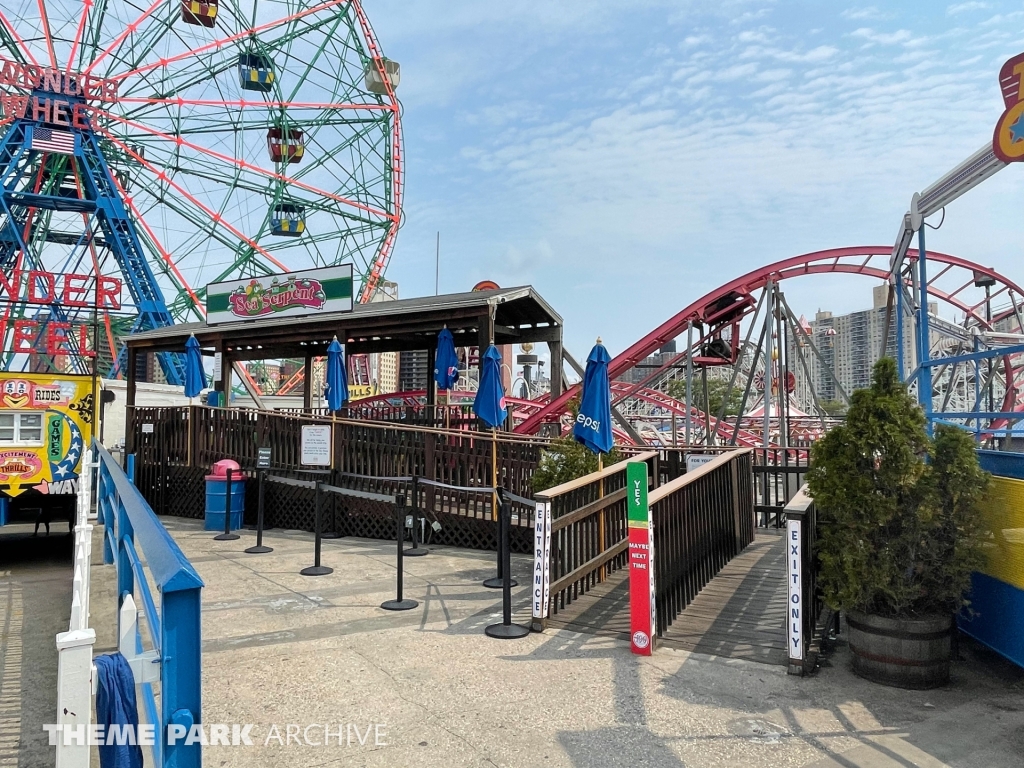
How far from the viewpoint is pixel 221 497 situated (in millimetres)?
11539

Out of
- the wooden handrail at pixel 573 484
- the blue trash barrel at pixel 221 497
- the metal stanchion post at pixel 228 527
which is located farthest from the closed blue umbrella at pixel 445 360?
the wooden handrail at pixel 573 484

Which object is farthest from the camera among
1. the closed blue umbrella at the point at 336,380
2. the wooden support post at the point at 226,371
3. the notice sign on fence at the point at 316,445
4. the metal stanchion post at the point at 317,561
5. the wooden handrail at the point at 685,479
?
the wooden support post at the point at 226,371

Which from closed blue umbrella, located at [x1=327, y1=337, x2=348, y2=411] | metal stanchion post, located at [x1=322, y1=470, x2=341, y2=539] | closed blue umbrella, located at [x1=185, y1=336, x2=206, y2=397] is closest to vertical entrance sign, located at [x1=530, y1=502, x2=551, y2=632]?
metal stanchion post, located at [x1=322, y1=470, x2=341, y2=539]

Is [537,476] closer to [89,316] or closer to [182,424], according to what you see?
[182,424]

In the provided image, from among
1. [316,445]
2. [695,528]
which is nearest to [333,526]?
[316,445]

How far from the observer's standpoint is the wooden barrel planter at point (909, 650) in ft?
14.8

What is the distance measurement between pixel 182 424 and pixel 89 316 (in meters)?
21.0

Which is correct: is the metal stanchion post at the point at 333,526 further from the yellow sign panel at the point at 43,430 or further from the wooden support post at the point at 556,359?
the wooden support post at the point at 556,359

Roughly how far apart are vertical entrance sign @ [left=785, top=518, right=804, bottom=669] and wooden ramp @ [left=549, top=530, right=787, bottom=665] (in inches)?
10.2

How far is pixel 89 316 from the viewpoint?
100ft

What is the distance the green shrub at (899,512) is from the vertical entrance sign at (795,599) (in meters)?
0.18

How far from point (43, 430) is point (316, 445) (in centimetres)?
391

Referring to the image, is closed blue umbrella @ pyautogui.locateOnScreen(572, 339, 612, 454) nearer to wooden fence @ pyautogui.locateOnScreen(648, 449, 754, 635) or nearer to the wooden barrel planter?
wooden fence @ pyautogui.locateOnScreen(648, 449, 754, 635)

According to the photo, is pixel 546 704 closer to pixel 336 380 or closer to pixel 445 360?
pixel 336 380
